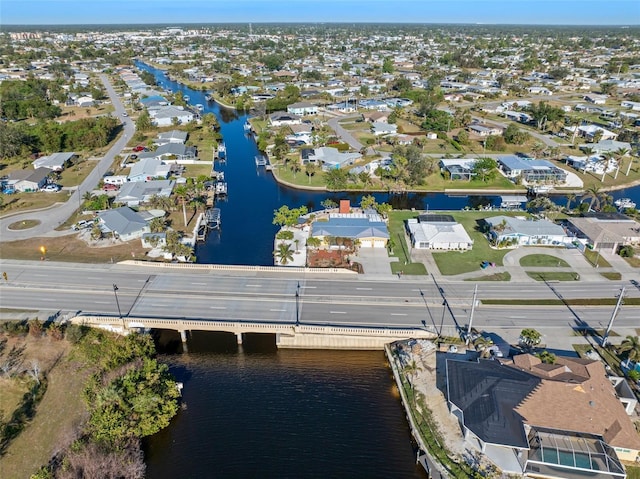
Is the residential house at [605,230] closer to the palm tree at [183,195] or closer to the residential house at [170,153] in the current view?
the palm tree at [183,195]

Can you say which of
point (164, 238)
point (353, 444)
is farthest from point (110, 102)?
point (353, 444)

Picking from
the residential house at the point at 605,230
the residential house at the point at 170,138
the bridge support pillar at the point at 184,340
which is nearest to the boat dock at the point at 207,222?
the bridge support pillar at the point at 184,340

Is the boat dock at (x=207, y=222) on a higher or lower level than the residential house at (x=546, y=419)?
lower

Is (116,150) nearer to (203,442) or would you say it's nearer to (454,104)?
(203,442)

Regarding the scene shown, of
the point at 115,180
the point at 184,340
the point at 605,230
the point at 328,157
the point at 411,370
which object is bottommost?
the point at 184,340

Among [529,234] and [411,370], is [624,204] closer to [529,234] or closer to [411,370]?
[529,234]

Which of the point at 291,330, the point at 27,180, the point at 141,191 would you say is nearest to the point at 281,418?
the point at 291,330

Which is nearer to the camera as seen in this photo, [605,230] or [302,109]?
[605,230]
